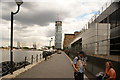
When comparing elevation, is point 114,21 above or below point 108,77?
above

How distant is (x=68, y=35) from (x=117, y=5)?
165m

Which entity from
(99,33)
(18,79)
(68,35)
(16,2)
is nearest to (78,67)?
(18,79)

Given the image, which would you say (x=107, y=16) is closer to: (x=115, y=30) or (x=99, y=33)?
(x=115, y=30)

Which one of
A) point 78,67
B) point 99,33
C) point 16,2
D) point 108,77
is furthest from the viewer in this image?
point 99,33

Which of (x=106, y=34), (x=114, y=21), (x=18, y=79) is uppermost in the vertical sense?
(x=114, y=21)

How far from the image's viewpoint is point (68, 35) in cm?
19438

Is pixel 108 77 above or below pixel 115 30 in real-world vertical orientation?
below

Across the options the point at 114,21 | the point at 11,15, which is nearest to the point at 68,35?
the point at 114,21

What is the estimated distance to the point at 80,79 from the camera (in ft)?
25.7

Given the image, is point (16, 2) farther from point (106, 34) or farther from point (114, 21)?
point (114, 21)

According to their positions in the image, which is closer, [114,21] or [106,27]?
[106,27]

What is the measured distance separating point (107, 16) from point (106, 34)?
4.33 metres

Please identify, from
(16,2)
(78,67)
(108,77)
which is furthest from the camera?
(16,2)

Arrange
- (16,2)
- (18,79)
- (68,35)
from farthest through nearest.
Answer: (68,35) → (16,2) → (18,79)
